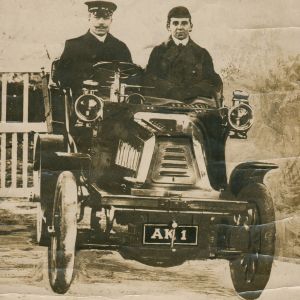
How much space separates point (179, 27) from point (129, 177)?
0.42 m

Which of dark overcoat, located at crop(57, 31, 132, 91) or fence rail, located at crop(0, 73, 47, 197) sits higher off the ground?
dark overcoat, located at crop(57, 31, 132, 91)

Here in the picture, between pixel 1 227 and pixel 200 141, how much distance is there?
560 millimetres

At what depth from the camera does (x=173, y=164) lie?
1.53 m

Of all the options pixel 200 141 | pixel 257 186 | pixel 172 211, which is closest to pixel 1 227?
pixel 172 211

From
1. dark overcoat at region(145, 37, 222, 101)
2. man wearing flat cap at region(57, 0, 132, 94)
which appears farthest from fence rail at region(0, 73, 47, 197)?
dark overcoat at region(145, 37, 222, 101)

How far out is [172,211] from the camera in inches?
61.2

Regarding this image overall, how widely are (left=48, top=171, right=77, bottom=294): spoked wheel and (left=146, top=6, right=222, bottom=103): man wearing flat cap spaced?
1.09ft

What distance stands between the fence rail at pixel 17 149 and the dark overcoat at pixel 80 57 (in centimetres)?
10

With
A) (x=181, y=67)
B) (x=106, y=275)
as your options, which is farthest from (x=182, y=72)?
(x=106, y=275)

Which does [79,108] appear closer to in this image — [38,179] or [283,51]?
[38,179]

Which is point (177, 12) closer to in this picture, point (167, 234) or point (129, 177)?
point (129, 177)

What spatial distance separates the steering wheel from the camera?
1.54m

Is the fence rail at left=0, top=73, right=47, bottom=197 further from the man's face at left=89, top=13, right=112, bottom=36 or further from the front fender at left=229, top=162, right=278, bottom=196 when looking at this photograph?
the front fender at left=229, top=162, right=278, bottom=196

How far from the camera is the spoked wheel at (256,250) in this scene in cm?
161
